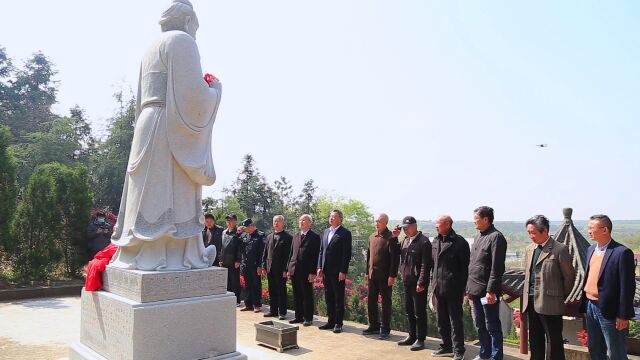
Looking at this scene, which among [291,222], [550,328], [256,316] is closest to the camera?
[550,328]

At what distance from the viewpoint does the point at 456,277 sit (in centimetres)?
511

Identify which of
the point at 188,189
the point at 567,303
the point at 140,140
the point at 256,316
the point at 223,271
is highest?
the point at 140,140

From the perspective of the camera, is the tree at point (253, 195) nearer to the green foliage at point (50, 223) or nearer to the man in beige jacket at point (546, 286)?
the green foliage at point (50, 223)

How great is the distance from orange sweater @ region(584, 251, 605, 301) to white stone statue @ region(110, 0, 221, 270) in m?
3.47

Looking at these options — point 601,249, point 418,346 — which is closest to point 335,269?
point 418,346

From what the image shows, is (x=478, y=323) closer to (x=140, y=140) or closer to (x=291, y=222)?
(x=140, y=140)

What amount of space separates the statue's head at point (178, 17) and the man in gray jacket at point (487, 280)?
12.1 ft

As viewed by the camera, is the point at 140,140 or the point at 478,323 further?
the point at 478,323

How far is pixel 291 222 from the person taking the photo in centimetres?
3186

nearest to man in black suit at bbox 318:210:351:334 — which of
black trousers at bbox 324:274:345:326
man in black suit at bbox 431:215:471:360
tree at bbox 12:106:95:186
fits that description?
black trousers at bbox 324:274:345:326

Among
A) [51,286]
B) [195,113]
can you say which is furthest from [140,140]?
[51,286]

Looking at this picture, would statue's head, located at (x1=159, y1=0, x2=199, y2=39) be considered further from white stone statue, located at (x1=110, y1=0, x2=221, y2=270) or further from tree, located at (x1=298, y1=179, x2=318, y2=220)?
tree, located at (x1=298, y1=179, x2=318, y2=220)

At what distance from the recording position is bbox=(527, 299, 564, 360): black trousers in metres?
4.19

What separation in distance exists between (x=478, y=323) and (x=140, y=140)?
4075 millimetres
